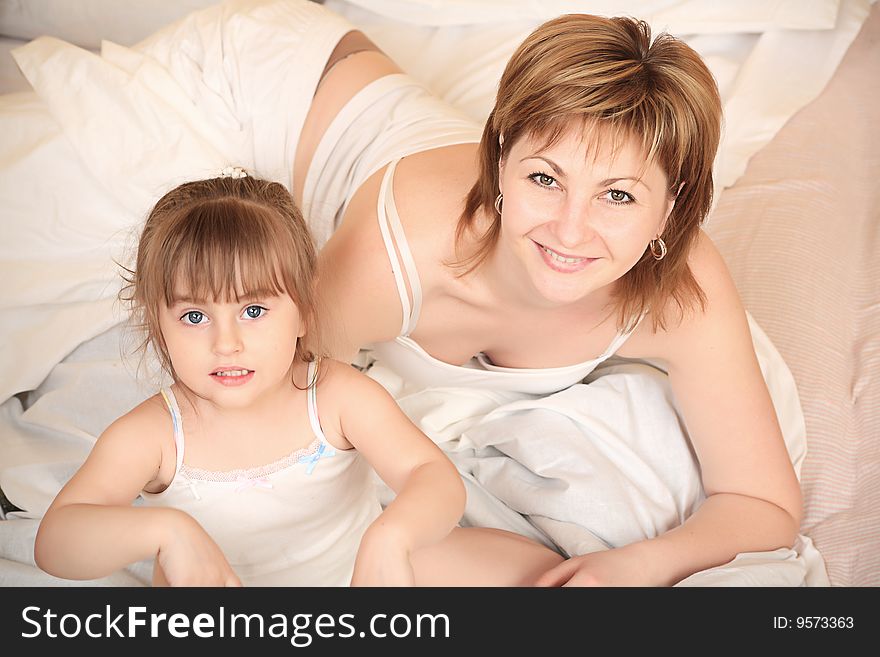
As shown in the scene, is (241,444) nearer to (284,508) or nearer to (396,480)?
(284,508)

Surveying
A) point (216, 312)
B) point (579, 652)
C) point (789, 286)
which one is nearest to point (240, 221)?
point (216, 312)

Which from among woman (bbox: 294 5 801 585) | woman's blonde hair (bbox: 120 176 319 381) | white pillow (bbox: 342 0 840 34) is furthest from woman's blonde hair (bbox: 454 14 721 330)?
white pillow (bbox: 342 0 840 34)

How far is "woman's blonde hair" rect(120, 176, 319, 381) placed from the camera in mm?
1108

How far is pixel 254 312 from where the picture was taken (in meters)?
1.15

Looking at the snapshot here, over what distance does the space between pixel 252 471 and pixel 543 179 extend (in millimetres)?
509

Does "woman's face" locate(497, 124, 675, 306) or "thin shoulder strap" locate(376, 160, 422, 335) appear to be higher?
"thin shoulder strap" locate(376, 160, 422, 335)

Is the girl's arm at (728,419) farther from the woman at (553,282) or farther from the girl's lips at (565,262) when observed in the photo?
the girl's lips at (565,262)

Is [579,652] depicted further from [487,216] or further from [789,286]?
[789,286]

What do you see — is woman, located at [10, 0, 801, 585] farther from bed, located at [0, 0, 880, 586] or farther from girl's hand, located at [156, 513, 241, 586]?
→ girl's hand, located at [156, 513, 241, 586]

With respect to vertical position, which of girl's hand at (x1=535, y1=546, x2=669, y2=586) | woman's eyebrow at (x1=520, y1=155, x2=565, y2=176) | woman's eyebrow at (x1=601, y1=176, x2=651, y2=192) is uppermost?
woman's eyebrow at (x1=520, y1=155, x2=565, y2=176)

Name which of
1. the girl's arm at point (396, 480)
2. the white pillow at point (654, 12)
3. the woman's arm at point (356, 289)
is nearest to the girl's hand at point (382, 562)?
Result: the girl's arm at point (396, 480)

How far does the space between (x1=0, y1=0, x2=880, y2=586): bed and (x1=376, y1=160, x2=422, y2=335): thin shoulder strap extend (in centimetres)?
46

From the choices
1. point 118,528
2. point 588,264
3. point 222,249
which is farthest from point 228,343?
point 588,264

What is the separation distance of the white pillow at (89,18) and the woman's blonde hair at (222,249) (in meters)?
1.20
